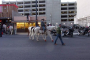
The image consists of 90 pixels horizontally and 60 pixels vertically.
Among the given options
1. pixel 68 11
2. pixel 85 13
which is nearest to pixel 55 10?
pixel 68 11

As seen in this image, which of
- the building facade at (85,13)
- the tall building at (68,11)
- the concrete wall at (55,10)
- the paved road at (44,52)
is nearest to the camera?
the paved road at (44,52)

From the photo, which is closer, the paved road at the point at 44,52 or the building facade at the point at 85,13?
the paved road at the point at 44,52

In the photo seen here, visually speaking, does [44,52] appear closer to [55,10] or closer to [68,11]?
[55,10]

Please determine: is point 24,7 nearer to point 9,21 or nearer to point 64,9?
point 64,9

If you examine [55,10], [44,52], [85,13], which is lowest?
[44,52]

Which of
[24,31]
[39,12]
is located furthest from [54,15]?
[24,31]

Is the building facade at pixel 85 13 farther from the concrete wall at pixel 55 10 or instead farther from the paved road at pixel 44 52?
the paved road at pixel 44 52

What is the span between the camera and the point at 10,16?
24.9 metres

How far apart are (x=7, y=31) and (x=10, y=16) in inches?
144

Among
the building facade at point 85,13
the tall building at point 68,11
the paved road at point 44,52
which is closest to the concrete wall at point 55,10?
the building facade at point 85,13

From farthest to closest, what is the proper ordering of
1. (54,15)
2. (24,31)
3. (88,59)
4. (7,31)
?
(54,15) → (24,31) → (7,31) → (88,59)

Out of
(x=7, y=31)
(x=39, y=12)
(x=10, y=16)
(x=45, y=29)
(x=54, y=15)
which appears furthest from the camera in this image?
(x=39, y=12)

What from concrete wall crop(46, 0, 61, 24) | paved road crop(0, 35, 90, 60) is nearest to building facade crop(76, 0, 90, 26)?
concrete wall crop(46, 0, 61, 24)

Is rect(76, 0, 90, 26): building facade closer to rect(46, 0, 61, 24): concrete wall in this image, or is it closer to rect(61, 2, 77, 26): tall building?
rect(46, 0, 61, 24): concrete wall
